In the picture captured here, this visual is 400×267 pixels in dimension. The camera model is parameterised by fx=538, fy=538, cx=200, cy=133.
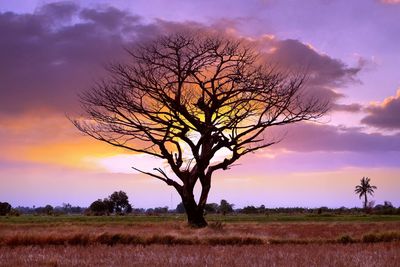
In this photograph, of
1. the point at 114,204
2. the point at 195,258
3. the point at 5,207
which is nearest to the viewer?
the point at 195,258

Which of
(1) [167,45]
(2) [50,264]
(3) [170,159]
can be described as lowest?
(2) [50,264]

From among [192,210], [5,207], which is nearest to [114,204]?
[5,207]

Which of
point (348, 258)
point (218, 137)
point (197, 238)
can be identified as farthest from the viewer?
point (218, 137)

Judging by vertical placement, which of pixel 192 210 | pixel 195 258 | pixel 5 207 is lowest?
pixel 195 258

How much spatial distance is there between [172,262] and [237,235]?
24.4 feet

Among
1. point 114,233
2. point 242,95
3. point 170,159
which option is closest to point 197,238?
point 114,233

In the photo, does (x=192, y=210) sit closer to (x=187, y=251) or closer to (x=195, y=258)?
(x=187, y=251)

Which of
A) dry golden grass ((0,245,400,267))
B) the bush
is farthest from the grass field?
the bush

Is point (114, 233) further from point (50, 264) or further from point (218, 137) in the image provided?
point (218, 137)

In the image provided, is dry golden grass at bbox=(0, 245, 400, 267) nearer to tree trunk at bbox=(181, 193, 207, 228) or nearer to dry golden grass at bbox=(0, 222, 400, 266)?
dry golden grass at bbox=(0, 222, 400, 266)

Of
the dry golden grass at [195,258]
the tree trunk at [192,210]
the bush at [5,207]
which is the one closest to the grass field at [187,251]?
the dry golden grass at [195,258]

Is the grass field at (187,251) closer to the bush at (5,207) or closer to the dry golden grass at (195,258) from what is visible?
the dry golden grass at (195,258)

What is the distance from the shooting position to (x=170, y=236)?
60.0 ft

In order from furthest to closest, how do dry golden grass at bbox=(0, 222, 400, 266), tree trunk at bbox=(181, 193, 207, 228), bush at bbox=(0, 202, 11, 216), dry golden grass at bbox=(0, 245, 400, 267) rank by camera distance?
bush at bbox=(0, 202, 11, 216) → tree trunk at bbox=(181, 193, 207, 228) → dry golden grass at bbox=(0, 222, 400, 266) → dry golden grass at bbox=(0, 245, 400, 267)
